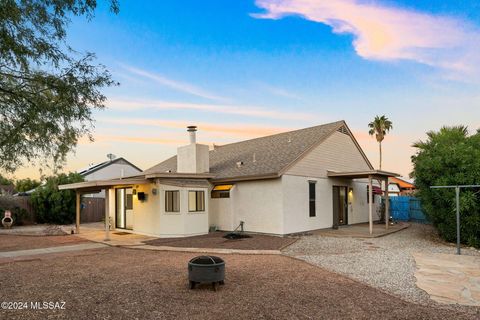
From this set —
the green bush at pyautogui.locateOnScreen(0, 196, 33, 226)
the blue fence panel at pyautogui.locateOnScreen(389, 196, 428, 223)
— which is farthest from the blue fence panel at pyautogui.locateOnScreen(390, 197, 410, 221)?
the green bush at pyautogui.locateOnScreen(0, 196, 33, 226)

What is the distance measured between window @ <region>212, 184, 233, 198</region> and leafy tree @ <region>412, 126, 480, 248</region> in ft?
27.9

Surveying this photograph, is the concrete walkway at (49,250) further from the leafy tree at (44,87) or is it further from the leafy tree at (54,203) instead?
the leafy tree at (54,203)

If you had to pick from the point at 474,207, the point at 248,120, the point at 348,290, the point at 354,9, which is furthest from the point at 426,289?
the point at 248,120

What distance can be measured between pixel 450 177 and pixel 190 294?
37.6ft

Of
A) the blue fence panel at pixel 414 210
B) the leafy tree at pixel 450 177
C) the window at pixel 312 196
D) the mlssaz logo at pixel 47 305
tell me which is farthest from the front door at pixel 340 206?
the mlssaz logo at pixel 47 305

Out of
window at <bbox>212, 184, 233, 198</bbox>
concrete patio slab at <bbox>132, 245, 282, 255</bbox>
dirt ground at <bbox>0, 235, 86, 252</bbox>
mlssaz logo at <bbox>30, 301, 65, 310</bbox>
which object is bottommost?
dirt ground at <bbox>0, 235, 86, 252</bbox>

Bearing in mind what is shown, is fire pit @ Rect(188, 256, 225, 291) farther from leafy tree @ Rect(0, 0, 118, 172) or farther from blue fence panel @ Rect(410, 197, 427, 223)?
blue fence panel @ Rect(410, 197, 427, 223)

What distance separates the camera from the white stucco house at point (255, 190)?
15922 millimetres

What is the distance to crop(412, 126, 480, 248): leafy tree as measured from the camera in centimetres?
1307

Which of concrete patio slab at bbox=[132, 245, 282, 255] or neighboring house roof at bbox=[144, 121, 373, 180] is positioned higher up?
neighboring house roof at bbox=[144, 121, 373, 180]

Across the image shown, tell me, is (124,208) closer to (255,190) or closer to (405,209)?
(255,190)

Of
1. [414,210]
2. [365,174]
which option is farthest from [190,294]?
[414,210]

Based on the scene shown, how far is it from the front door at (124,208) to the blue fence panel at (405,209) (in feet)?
58.8

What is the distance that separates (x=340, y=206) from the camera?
773 inches
